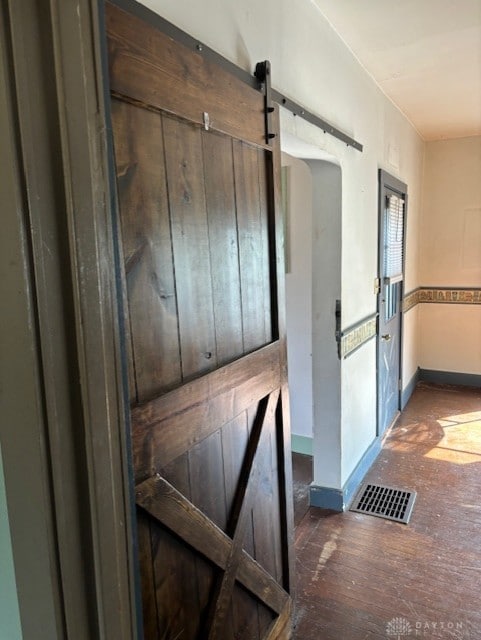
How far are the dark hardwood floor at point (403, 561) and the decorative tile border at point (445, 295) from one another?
→ 6.31 feet

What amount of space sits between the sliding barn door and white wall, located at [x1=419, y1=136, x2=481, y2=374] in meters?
3.82

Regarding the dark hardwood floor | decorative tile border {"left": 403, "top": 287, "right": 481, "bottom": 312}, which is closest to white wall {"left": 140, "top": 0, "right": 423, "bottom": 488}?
the dark hardwood floor

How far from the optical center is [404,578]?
2.09 meters

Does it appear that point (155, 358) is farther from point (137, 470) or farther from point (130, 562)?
point (130, 562)

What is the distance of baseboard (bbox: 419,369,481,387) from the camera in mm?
4801

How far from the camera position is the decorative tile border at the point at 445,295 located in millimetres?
4715

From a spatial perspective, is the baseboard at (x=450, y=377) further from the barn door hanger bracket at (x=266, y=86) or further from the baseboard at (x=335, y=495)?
the barn door hanger bracket at (x=266, y=86)

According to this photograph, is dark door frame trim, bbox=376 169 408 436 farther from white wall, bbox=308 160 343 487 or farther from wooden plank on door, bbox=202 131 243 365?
wooden plank on door, bbox=202 131 243 365

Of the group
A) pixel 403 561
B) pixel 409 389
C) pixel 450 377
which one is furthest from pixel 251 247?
pixel 450 377

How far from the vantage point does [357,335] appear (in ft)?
9.09

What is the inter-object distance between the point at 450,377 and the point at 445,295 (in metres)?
0.88

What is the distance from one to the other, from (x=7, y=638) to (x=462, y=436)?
3537 mm

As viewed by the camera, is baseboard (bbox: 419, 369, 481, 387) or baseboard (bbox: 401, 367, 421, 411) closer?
baseboard (bbox: 401, 367, 421, 411)

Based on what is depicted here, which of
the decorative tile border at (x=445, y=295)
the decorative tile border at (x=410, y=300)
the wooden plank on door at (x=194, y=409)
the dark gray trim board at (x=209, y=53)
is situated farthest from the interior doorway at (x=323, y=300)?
the decorative tile border at (x=445, y=295)
